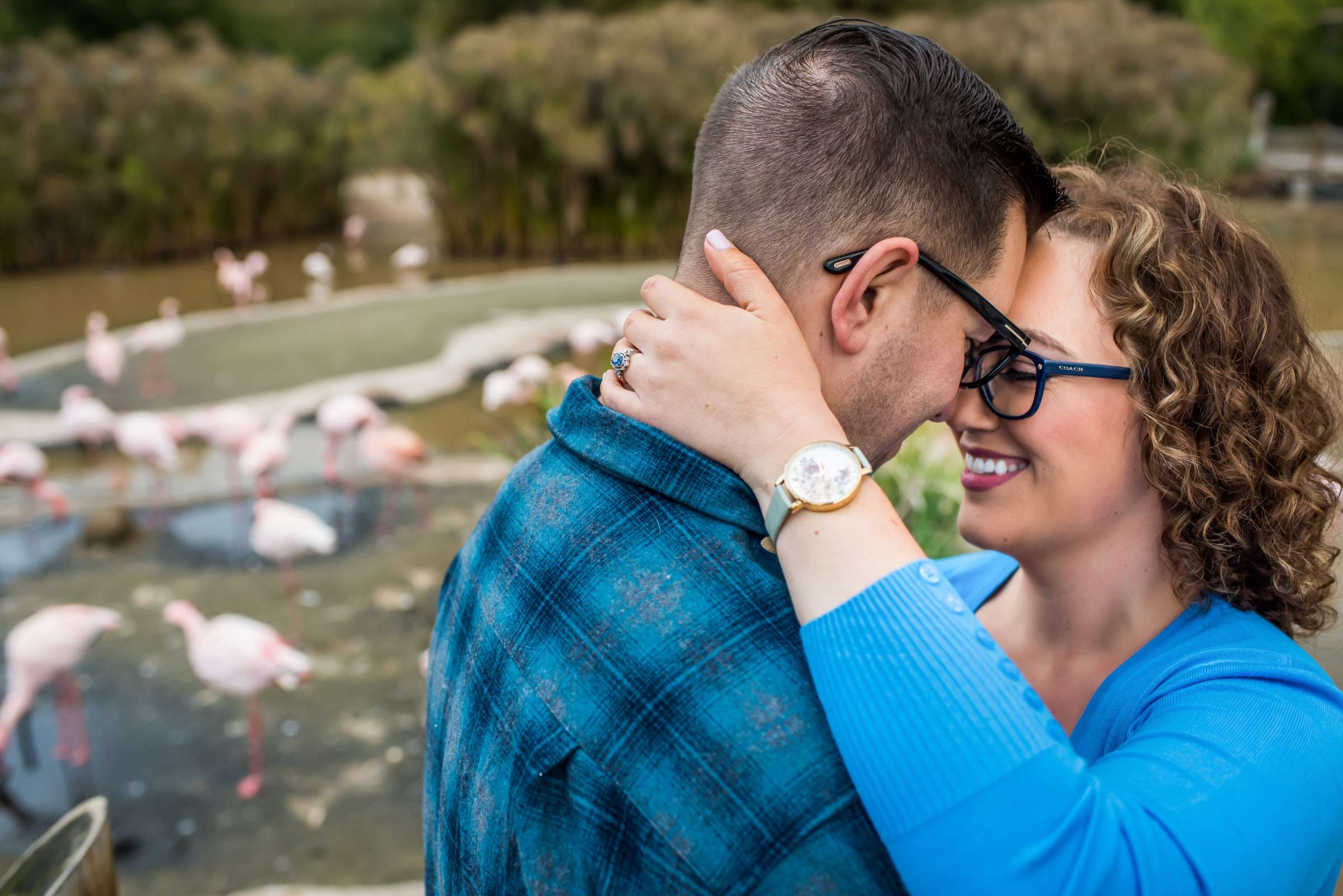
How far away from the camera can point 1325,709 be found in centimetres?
143

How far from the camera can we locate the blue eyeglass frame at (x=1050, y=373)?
163 cm

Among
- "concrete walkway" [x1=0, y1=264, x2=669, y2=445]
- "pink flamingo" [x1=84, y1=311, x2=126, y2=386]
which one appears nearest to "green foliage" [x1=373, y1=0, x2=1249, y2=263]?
"concrete walkway" [x1=0, y1=264, x2=669, y2=445]

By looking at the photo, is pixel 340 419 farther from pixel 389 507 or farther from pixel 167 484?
pixel 167 484

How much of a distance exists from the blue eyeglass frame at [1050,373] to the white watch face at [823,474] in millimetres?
530

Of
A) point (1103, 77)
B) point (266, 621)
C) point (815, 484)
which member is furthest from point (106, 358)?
point (1103, 77)

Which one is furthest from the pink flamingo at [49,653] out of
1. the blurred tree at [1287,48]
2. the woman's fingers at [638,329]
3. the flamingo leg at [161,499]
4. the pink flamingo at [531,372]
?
the blurred tree at [1287,48]

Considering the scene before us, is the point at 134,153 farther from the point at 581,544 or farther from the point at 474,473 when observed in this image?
the point at 581,544

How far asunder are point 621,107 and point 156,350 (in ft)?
26.8

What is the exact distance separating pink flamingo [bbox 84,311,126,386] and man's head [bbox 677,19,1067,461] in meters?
9.55

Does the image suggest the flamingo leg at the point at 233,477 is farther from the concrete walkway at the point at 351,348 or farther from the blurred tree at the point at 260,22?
the blurred tree at the point at 260,22

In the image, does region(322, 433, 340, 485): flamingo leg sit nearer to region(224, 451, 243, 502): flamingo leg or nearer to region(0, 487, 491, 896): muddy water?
region(224, 451, 243, 502): flamingo leg

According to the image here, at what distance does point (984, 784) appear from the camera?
103cm

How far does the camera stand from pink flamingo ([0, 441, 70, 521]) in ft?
22.4

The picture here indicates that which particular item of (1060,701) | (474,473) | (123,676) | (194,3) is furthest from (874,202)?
(194,3)
